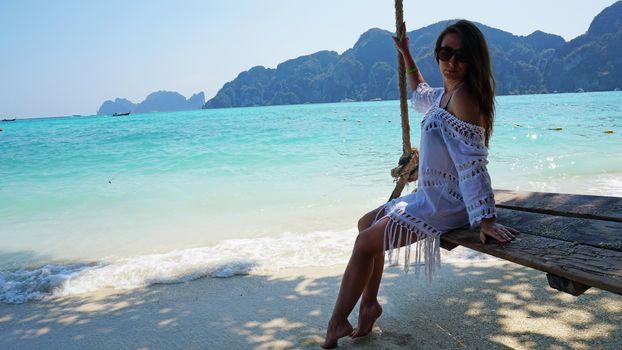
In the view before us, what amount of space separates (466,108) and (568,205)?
763 millimetres

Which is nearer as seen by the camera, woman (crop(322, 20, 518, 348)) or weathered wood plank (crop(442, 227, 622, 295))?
weathered wood plank (crop(442, 227, 622, 295))

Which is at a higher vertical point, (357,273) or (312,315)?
(357,273)

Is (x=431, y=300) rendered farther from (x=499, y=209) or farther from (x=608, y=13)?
(x=608, y=13)

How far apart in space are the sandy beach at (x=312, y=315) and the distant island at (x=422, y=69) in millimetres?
84058

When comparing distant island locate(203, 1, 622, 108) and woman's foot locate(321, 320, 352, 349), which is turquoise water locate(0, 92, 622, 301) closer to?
woman's foot locate(321, 320, 352, 349)

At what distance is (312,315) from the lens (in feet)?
10.2

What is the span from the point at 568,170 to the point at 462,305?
7890mm

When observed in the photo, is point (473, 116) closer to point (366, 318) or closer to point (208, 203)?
point (366, 318)

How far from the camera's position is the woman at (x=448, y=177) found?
6.90 feet

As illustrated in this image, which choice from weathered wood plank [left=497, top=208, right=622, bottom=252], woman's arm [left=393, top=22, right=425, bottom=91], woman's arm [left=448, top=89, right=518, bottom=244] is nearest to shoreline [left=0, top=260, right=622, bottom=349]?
weathered wood plank [left=497, top=208, right=622, bottom=252]

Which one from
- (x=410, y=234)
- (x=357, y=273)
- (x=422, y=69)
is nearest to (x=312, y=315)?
(x=357, y=273)

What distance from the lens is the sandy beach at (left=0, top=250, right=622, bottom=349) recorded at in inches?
104

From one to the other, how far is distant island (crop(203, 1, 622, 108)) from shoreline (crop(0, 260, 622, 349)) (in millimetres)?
84057

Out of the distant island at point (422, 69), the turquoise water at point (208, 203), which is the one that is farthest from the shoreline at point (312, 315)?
the distant island at point (422, 69)
